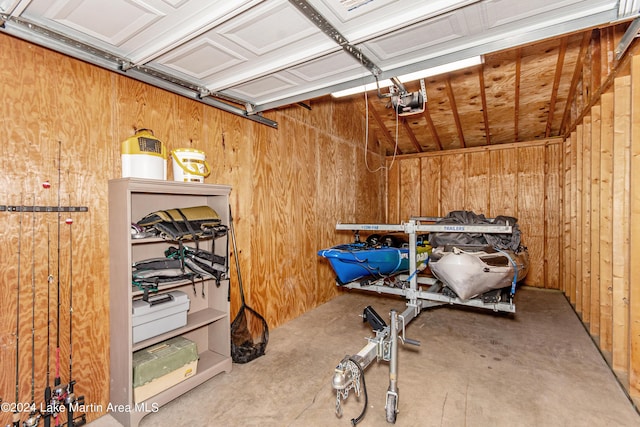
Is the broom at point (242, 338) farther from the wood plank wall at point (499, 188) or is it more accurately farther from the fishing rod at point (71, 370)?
the wood plank wall at point (499, 188)

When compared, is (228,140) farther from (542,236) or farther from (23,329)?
(542,236)

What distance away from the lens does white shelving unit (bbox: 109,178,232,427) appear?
1.98 m

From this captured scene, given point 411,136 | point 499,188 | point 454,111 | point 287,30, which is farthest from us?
point 411,136

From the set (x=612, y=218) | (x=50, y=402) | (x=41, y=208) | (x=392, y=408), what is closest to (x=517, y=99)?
(x=612, y=218)

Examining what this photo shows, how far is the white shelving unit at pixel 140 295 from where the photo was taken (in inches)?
78.1

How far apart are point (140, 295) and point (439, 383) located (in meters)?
2.40

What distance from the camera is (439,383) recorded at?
244 centimetres

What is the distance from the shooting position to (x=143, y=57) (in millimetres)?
1951

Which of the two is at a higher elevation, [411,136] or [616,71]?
[411,136]

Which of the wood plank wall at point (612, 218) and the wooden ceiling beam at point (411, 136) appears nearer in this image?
the wood plank wall at point (612, 218)

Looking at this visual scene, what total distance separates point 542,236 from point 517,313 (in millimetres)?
2059

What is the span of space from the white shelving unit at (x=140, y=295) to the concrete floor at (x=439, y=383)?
0.37 ft

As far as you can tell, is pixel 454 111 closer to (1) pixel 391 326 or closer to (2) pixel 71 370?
(1) pixel 391 326

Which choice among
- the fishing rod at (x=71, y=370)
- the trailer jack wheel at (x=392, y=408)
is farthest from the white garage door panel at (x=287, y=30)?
the trailer jack wheel at (x=392, y=408)
